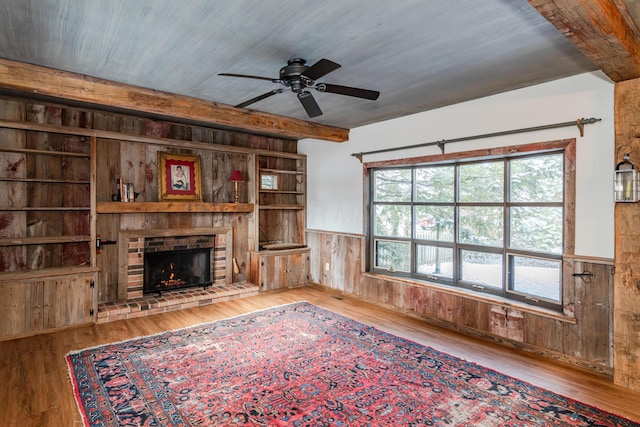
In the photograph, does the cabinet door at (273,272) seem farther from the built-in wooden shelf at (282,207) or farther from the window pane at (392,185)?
the window pane at (392,185)

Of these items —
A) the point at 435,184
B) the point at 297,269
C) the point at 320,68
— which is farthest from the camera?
the point at 297,269

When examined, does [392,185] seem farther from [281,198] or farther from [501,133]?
[281,198]

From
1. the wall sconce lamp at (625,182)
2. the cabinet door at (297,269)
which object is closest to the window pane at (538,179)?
the wall sconce lamp at (625,182)

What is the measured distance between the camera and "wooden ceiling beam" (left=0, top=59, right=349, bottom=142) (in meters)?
3.10

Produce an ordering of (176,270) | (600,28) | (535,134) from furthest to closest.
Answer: (176,270) → (535,134) → (600,28)

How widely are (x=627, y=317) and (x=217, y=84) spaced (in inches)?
168

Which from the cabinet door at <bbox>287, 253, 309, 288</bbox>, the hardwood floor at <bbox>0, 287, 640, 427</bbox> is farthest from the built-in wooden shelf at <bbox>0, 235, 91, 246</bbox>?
the cabinet door at <bbox>287, 253, 309, 288</bbox>

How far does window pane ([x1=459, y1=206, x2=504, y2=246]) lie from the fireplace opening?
12.5ft

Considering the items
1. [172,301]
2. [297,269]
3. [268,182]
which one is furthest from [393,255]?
[172,301]

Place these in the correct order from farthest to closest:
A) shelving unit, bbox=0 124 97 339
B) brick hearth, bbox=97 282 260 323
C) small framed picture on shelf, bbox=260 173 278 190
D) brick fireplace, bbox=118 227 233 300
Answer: small framed picture on shelf, bbox=260 173 278 190 < brick fireplace, bbox=118 227 233 300 < brick hearth, bbox=97 282 260 323 < shelving unit, bbox=0 124 97 339

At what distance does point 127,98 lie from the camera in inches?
142

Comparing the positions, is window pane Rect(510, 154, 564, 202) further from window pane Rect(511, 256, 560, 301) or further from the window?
window pane Rect(511, 256, 560, 301)

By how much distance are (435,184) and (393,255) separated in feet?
4.07

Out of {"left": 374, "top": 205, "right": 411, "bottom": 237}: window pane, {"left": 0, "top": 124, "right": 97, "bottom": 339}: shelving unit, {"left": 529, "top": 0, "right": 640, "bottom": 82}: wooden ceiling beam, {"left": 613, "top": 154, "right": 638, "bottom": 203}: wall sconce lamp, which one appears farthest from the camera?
{"left": 374, "top": 205, "right": 411, "bottom": 237}: window pane
